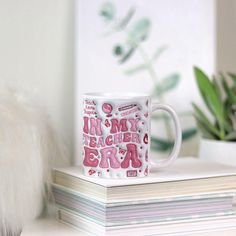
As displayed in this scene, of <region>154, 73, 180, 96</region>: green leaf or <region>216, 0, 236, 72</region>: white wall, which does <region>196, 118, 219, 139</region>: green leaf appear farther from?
<region>216, 0, 236, 72</region>: white wall

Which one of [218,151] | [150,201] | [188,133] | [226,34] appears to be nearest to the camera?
[150,201]

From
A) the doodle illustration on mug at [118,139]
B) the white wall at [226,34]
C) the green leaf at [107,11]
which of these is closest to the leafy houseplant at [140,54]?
the green leaf at [107,11]

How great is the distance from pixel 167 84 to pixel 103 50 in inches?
5.2

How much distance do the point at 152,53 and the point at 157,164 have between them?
295 millimetres

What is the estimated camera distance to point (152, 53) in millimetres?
996

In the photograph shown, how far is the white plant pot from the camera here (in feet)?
2.94

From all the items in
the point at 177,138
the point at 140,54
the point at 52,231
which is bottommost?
the point at 52,231

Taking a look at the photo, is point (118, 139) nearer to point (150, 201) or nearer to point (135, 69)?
point (150, 201)

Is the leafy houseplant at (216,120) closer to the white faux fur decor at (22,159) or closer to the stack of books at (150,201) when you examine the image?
the stack of books at (150,201)

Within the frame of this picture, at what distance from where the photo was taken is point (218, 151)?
2.98 ft

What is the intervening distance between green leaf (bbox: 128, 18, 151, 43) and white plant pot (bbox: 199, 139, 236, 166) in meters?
0.20

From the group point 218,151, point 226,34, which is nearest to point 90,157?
point 218,151

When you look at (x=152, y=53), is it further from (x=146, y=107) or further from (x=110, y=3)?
(x=146, y=107)

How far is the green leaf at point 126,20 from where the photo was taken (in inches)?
38.1
